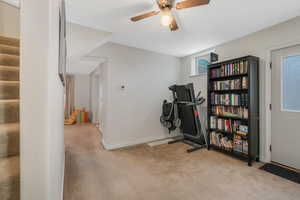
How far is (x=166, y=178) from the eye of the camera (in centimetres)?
200

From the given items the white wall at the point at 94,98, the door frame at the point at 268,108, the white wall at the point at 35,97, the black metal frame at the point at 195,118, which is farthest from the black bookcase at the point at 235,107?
the white wall at the point at 94,98

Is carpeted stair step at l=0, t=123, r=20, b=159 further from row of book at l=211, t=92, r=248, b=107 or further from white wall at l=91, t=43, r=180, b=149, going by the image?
row of book at l=211, t=92, r=248, b=107

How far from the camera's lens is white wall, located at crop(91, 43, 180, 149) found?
3.15 meters

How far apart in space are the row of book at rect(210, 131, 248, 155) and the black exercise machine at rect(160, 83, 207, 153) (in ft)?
0.88

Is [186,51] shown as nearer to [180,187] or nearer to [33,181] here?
[180,187]

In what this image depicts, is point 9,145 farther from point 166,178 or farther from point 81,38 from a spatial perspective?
point 81,38

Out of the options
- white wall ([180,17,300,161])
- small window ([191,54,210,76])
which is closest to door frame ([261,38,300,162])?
white wall ([180,17,300,161])

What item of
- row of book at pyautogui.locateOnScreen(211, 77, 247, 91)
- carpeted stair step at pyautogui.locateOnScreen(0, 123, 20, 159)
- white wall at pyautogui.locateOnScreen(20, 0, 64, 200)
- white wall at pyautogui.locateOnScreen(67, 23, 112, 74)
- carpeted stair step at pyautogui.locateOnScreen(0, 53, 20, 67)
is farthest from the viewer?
row of book at pyautogui.locateOnScreen(211, 77, 247, 91)

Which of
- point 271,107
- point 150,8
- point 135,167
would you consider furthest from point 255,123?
point 150,8

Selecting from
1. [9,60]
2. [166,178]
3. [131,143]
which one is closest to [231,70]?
[166,178]

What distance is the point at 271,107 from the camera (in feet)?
7.92

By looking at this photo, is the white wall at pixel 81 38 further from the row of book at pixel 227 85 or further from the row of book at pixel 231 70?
the row of book at pixel 227 85

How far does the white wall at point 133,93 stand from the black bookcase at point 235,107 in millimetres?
1331

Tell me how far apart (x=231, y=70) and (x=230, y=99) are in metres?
0.59
